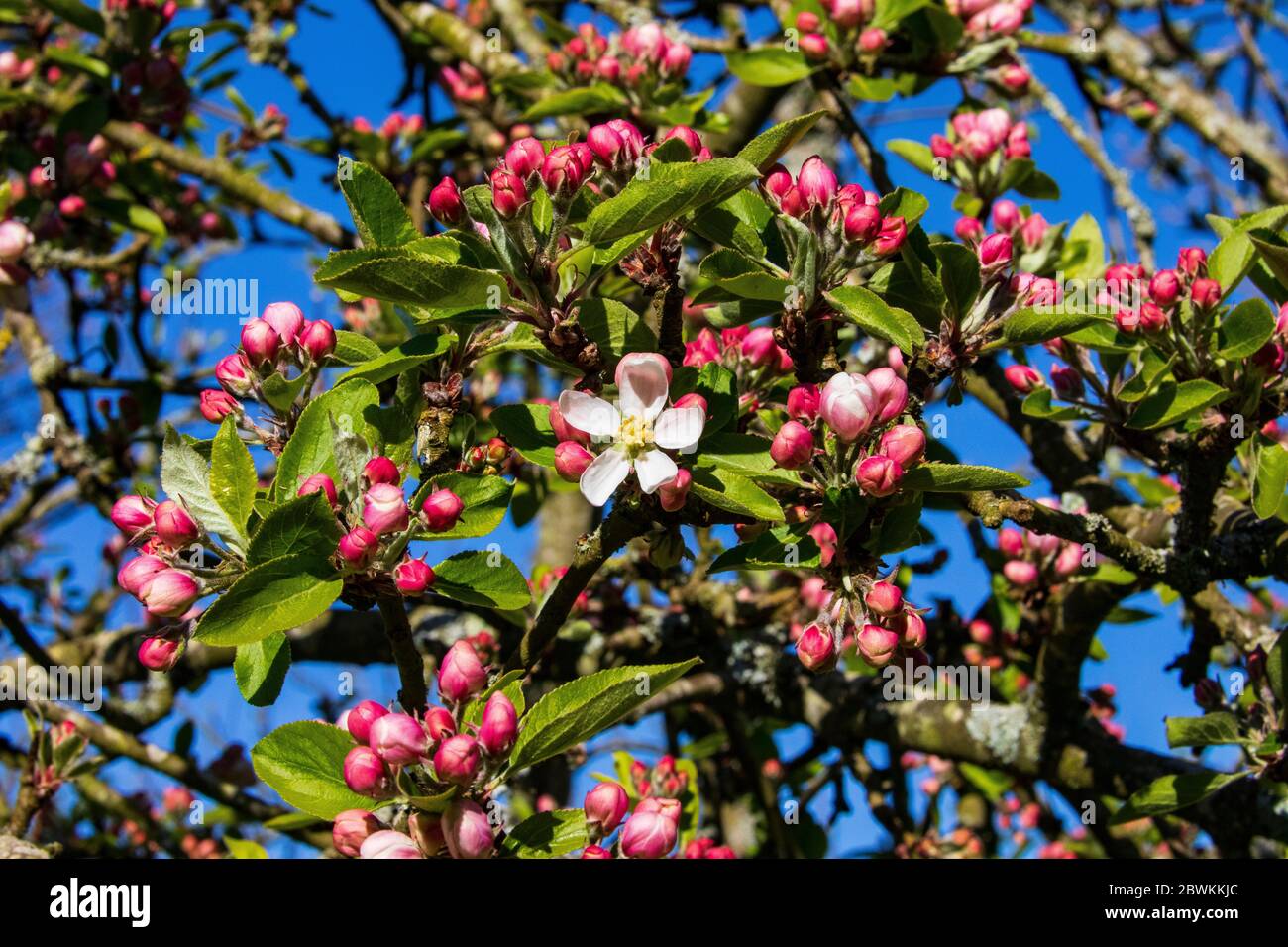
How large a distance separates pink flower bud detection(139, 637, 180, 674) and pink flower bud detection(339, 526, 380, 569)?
318 millimetres

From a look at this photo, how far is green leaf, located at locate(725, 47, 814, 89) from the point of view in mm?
2510

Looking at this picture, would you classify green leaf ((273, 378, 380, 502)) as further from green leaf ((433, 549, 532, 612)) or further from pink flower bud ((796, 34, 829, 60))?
pink flower bud ((796, 34, 829, 60))

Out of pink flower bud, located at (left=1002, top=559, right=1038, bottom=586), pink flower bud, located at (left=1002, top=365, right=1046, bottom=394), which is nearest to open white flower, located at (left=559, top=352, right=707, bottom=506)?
pink flower bud, located at (left=1002, top=365, right=1046, bottom=394)

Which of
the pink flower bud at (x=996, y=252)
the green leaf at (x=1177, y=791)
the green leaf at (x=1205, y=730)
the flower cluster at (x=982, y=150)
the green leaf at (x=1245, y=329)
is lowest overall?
the green leaf at (x=1177, y=791)

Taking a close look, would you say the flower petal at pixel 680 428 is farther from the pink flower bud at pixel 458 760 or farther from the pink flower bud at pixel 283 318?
A: the pink flower bud at pixel 283 318

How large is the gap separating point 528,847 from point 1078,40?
10.1 feet

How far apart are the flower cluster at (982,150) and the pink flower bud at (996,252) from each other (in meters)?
0.83

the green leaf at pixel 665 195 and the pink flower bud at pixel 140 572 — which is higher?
the green leaf at pixel 665 195

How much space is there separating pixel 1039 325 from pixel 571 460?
0.67 m

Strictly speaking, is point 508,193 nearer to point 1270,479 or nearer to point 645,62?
point 1270,479

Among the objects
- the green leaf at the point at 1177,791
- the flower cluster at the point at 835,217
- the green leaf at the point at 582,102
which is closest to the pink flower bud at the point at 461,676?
the flower cluster at the point at 835,217

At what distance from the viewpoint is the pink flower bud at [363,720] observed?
52.7 inches

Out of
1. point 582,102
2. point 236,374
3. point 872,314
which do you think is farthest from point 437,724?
point 582,102

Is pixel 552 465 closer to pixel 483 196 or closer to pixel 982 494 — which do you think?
pixel 483 196
